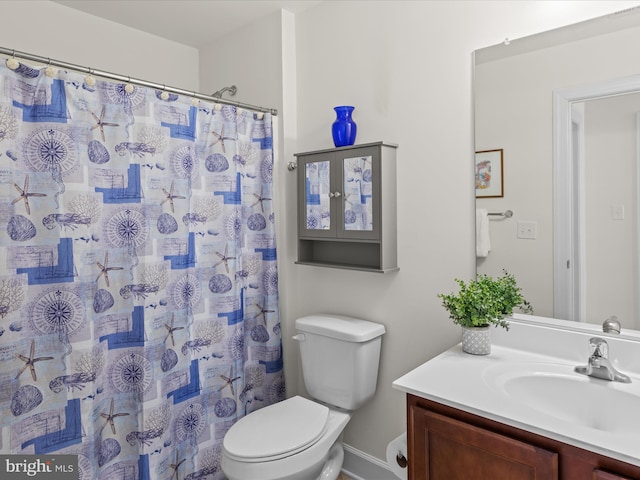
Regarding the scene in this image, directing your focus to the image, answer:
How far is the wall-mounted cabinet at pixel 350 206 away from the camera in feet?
6.35

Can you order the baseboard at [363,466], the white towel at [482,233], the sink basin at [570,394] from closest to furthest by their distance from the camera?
the sink basin at [570,394], the white towel at [482,233], the baseboard at [363,466]

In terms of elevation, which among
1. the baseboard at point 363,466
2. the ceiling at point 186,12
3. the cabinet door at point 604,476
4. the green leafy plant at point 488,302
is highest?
the ceiling at point 186,12

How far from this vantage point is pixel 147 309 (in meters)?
1.81

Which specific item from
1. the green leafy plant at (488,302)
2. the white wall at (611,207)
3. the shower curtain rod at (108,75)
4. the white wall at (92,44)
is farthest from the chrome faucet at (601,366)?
the white wall at (92,44)

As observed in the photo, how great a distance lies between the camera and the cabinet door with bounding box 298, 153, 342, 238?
2.11 metres

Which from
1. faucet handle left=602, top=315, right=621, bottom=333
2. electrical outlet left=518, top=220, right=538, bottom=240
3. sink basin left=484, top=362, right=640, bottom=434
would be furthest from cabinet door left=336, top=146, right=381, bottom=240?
faucet handle left=602, top=315, right=621, bottom=333

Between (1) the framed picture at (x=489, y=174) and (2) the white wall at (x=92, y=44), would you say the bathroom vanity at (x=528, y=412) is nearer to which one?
(1) the framed picture at (x=489, y=174)

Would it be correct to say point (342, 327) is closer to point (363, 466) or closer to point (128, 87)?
point (363, 466)

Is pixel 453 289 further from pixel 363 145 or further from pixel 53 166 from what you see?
pixel 53 166

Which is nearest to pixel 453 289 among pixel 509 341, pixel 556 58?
pixel 509 341

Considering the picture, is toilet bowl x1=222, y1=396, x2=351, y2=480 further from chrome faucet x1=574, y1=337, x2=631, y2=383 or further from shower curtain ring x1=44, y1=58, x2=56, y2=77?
shower curtain ring x1=44, y1=58, x2=56, y2=77

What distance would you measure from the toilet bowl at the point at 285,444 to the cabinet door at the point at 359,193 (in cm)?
84

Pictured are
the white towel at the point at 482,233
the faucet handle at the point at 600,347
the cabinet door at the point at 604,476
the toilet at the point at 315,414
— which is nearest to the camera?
the cabinet door at the point at 604,476

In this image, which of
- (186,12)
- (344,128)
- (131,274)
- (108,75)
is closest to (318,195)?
(344,128)
